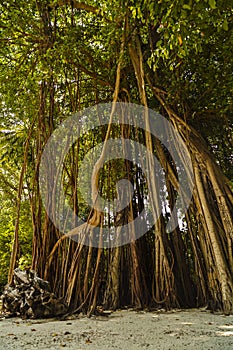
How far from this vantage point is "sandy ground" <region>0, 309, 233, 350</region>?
167 centimetres

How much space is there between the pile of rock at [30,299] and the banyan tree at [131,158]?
0.18 meters

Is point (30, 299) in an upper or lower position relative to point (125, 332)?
upper

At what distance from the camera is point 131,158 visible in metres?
4.08

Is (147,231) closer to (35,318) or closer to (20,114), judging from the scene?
(35,318)

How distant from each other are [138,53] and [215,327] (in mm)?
2892

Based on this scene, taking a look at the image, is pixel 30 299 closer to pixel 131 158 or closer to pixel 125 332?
pixel 125 332

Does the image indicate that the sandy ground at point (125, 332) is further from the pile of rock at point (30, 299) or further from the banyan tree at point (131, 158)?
the banyan tree at point (131, 158)

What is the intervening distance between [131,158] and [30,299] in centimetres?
214

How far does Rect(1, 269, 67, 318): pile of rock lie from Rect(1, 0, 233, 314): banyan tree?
18cm

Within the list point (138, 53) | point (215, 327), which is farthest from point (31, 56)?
point (215, 327)

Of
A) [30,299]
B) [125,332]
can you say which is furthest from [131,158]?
[125,332]

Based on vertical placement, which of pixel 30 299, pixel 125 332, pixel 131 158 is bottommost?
pixel 125 332

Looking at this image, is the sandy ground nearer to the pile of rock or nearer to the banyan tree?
the pile of rock

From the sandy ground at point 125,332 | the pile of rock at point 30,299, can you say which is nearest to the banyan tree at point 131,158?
the pile of rock at point 30,299
